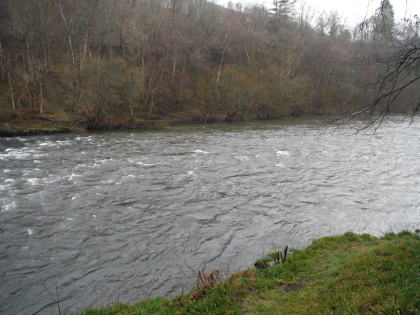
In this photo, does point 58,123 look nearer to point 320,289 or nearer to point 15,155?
point 15,155

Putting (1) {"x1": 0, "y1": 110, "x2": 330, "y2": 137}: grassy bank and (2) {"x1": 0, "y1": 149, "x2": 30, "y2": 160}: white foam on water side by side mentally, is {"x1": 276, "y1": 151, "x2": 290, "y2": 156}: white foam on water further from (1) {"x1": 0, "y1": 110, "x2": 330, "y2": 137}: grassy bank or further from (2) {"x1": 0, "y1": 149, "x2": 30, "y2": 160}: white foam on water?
(1) {"x1": 0, "y1": 110, "x2": 330, "y2": 137}: grassy bank

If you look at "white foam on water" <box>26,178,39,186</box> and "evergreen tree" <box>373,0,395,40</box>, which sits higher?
"evergreen tree" <box>373,0,395,40</box>

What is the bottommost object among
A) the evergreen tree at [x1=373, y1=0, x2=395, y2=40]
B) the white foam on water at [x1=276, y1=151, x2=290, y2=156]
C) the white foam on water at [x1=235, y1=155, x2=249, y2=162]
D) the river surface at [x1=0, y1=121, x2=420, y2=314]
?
the river surface at [x1=0, y1=121, x2=420, y2=314]

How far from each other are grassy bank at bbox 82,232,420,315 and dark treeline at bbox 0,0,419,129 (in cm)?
2196

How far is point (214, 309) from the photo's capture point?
5840 millimetres

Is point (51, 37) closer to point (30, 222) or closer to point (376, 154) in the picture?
point (30, 222)

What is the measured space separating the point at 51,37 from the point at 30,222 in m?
44.6

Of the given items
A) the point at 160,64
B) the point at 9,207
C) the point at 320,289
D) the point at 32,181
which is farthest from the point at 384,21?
the point at 160,64

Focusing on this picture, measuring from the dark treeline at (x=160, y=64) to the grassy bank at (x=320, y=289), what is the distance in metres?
22.0

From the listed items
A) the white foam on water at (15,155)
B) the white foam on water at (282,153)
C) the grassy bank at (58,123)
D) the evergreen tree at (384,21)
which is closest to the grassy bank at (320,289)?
the evergreen tree at (384,21)

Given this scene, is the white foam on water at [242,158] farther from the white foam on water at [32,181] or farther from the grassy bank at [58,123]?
the grassy bank at [58,123]

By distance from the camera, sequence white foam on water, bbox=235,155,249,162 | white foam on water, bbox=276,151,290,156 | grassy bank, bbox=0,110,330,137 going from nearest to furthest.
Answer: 1. white foam on water, bbox=235,155,249,162
2. white foam on water, bbox=276,151,290,156
3. grassy bank, bbox=0,110,330,137

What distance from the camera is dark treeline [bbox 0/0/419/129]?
128 feet

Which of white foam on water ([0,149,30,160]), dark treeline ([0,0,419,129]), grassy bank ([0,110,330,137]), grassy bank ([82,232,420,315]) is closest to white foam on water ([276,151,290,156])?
dark treeline ([0,0,419,129])
